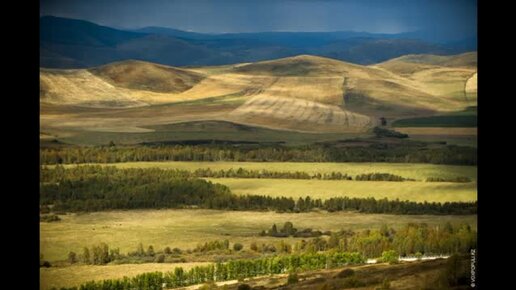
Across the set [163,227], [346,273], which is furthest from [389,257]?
[163,227]

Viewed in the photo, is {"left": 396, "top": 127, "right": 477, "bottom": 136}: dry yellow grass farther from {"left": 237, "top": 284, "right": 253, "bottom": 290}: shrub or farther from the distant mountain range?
{"left": 237, "top": 284, "right": 253, "bottom": 290}: shrub

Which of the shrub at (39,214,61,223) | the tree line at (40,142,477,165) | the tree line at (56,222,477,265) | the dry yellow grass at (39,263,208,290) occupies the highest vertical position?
the tree line at (40,142,477,165)

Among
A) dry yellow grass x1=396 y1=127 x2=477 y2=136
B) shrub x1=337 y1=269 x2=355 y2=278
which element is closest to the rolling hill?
dry yellow grass x1=396 y1=127 x2=477 y2=136

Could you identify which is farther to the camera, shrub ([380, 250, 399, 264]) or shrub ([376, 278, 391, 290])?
shrub ([380, 250, 399, 264])

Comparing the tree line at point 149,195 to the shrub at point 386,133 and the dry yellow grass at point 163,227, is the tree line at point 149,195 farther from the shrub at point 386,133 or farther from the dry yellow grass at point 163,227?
the shrub at point 386,133

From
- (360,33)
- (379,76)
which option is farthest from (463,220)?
(360,33)
